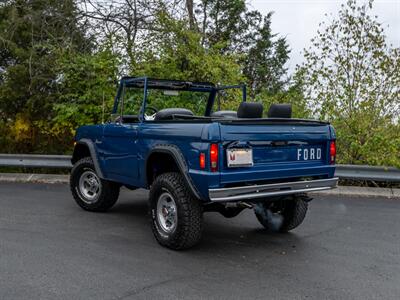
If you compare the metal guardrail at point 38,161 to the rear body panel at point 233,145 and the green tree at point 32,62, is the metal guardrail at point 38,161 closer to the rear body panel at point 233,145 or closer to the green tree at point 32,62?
the green tree at point 32,62

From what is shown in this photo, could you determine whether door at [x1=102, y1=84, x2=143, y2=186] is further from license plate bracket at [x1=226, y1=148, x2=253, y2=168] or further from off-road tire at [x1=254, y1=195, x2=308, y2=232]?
off-road tire at [x1=254, y1=195, x2=308, y2=232]

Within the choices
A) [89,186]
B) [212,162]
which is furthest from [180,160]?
[89,186]

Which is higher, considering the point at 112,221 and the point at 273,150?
the point at 273,150

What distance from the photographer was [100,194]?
262 inches

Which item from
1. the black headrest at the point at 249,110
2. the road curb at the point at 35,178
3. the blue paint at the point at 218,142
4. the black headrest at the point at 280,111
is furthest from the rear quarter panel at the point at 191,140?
the road curb at the point at 35,178

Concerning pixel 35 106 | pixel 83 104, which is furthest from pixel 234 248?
pixel 35 106

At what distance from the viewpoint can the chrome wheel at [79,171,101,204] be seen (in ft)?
22.2

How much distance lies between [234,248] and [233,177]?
3.27 ft

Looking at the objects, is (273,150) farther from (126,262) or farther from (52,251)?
(52,251)

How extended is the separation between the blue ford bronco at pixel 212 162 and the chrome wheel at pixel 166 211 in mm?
11

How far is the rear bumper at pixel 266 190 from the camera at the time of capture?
443 cm

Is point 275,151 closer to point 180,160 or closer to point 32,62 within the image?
point 180,160

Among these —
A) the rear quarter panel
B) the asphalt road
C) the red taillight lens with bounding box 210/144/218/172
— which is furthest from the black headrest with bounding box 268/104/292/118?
the asphalt road

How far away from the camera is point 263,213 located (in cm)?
580
